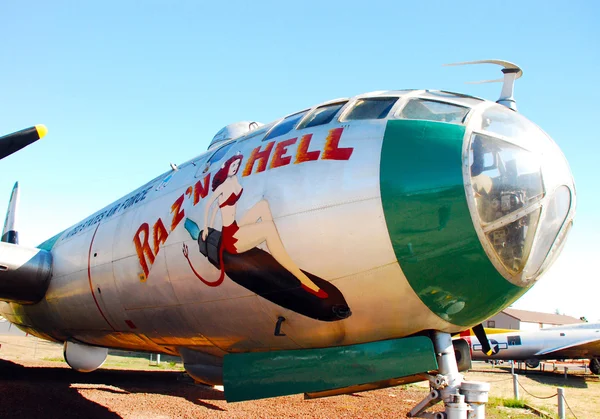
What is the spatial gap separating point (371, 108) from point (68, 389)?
1314 cm

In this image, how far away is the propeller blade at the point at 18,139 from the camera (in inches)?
391

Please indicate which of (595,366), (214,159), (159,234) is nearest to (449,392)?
(214,159)

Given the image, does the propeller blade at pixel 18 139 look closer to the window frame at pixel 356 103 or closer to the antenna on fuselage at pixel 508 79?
the window frame at pixel 356 103

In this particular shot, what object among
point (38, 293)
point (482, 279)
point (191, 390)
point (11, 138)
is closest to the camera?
point (482, 279)

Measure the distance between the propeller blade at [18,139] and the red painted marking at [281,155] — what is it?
655 centimetres

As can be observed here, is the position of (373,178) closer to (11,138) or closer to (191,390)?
(11,138)

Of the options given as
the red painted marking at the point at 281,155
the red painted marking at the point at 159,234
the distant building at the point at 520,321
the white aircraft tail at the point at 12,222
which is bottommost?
the distant building at the point at 520,321

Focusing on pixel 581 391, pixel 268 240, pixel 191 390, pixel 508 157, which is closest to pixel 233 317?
pixel 268 240

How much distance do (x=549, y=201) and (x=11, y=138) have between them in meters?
9.76

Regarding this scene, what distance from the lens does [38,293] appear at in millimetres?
12016

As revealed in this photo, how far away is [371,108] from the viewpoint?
571cm

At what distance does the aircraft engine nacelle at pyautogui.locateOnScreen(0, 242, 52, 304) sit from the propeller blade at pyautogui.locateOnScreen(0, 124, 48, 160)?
2.90m

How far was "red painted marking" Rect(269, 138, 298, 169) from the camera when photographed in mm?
5765

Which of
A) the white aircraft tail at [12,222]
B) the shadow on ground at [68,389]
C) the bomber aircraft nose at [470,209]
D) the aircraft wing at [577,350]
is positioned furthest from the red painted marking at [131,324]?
the aircraft wing at [577,350]
